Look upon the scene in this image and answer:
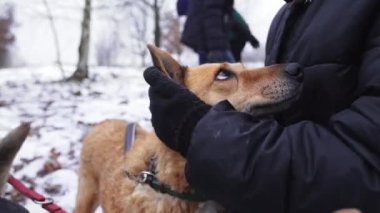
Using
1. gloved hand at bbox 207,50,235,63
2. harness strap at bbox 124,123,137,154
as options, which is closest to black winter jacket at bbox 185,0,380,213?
harness strap at bbox 124,123,137,154

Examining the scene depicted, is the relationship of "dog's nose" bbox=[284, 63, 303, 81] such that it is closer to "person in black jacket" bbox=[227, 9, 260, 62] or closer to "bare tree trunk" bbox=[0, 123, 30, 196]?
"bare tree trunk" bbox=[0, 123, 30, 196]

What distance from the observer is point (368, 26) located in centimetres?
154

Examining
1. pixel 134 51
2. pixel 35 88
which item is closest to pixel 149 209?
pixel 35 88

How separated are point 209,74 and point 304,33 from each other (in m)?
0.80

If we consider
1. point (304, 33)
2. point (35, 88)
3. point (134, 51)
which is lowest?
point (134, 51)


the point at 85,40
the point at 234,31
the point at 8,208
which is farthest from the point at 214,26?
the point at 85,40

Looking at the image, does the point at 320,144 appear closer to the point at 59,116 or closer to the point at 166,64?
the point at 166,64

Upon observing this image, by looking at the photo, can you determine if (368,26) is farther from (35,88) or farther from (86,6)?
(86,6)

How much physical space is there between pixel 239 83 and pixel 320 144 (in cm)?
105

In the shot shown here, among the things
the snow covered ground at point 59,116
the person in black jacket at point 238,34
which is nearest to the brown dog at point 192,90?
the snow covered ground at point 59,116

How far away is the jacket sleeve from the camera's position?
17.1 ft

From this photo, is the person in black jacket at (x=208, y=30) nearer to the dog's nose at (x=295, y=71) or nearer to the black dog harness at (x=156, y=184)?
the black dog harness at (x=156, y=184)

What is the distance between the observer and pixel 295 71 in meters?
1.78

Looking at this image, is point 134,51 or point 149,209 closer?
point 149,209
